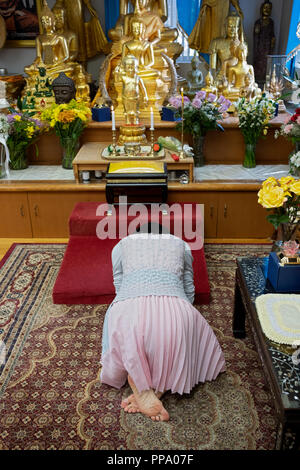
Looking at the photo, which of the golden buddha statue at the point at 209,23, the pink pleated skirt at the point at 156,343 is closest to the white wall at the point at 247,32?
the golden buddha statue at the point at 209,23

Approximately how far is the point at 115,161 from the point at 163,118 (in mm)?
957

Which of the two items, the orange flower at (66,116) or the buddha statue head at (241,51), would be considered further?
the buddha statue head at (241,51)

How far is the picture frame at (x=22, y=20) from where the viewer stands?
655 cm

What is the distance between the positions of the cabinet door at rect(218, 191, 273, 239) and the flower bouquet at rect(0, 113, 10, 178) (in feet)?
6.34

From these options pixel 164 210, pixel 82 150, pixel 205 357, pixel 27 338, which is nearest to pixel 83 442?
pixel 205 357

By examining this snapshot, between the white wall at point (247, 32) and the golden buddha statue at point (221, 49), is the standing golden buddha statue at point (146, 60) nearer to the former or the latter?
the golden buddha statue at point (221, 49)

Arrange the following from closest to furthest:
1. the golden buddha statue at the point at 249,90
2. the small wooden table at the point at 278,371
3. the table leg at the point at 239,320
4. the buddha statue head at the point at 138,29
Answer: the small wooden table at the point at 278,371
the table leg at the point at 239,320
the buddha statue head at the point at 138,29
the golden buddha statue at the point at 249,90

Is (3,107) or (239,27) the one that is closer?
(3,107)

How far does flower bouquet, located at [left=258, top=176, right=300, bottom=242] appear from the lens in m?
2.09

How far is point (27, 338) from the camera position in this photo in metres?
2.71

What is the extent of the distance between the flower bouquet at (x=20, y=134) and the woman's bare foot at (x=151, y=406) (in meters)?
2.73

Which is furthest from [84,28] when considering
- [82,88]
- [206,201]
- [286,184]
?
[286,184]

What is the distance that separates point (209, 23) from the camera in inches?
248

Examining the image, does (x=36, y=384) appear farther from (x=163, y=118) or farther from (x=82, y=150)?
(x=163, y=118)
